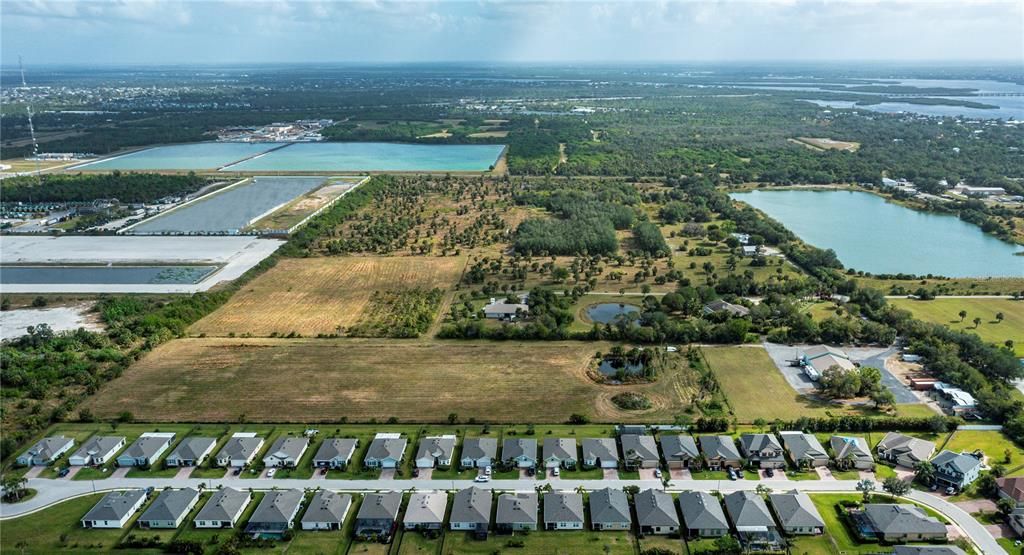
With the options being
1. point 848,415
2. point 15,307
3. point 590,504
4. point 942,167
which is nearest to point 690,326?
point 848,415

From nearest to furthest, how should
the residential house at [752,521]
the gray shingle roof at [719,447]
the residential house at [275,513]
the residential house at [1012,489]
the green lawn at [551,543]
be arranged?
1. the residential house at [752,521]
2. the green lawn at [551,543]
3. the residential house at [275,513]
4. the residential house at [1012,489]
5. the gray shingle roof at [719,447]

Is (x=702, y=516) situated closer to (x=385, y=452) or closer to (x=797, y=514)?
(x=797, y=514)

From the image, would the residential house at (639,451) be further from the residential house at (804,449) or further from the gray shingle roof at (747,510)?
the residential house at (804,449)

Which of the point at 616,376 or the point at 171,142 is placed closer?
the point at 616,376

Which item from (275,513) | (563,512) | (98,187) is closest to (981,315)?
(563,512)

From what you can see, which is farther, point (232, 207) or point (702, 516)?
point (232, 207)

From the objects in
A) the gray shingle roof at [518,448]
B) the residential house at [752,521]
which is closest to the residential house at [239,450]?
the gray shingle roof at [518,448]

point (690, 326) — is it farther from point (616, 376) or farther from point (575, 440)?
point (575, 440)
